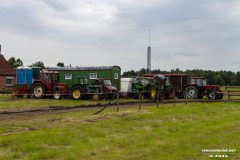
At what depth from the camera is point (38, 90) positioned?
27.8 meters

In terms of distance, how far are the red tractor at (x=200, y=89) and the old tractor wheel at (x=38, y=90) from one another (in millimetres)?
12139

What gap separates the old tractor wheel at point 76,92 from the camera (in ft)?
86.8

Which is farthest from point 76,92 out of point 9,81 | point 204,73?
point 204,73

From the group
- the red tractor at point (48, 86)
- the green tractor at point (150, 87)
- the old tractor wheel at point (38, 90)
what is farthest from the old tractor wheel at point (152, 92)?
the old tractor wheel at point (38, 90)

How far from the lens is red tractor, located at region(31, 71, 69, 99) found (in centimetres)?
2721

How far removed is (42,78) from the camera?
28.3 meters

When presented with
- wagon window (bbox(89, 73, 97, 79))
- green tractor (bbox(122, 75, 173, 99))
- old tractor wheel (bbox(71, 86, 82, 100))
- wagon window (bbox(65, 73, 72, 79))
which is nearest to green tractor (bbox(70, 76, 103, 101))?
old tractor wheel (bbox(71, 86, 82, 100))

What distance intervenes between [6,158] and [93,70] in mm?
24990

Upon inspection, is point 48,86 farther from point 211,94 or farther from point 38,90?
point 211,94

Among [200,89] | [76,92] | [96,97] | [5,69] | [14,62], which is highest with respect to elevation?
[14,62]

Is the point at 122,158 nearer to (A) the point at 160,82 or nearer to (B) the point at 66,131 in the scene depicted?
(B) the point at 66,131

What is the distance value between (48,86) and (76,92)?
106 inches

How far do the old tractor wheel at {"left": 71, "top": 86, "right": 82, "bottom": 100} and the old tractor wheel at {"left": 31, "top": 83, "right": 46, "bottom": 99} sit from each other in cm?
245

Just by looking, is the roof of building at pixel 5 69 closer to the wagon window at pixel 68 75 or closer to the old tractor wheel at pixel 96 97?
the wagon window at pixel 68 75
